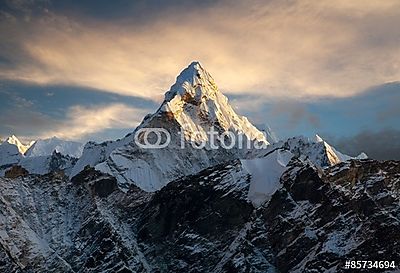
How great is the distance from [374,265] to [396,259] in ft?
22.0

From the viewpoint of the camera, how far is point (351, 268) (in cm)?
19925

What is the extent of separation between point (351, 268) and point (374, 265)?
6.61 meters

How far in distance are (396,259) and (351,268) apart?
1317 centimetres

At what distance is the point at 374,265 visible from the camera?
649 feet

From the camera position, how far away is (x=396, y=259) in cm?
19812
